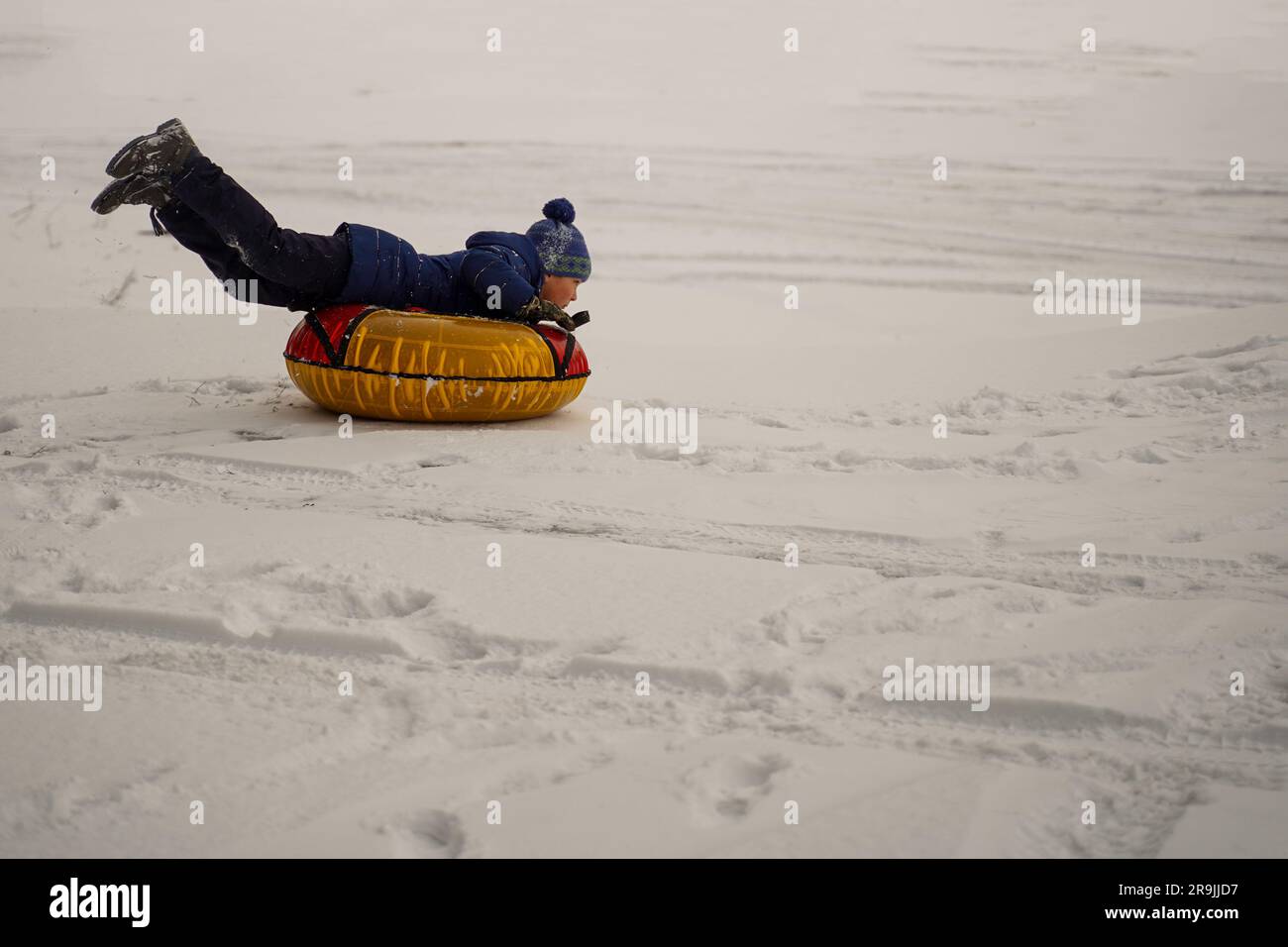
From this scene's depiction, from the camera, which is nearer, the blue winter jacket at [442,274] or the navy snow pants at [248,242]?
the navy snow pants at [248,242]

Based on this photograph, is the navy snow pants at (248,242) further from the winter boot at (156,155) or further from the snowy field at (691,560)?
the snowy field at (691,560)

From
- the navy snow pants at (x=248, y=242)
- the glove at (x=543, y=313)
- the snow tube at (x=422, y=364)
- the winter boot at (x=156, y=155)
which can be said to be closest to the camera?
the winter boot at (x=156, y=155)

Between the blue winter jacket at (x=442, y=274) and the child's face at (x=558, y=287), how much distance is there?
3.2 inches

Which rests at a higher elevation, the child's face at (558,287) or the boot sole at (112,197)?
the boot sole at (112,197)

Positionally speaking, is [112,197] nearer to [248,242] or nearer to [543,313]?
[248,242]

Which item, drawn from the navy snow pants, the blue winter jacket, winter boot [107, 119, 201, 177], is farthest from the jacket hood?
winter boot [107, 119, 201, 177]

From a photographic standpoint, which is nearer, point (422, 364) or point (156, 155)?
point (156, 155)

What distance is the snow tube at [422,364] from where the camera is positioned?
427 centimetres

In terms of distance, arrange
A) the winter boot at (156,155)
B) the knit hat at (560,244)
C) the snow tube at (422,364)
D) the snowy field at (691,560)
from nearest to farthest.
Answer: the snowy field at (691,560) → the winter boot at (156,155) → the snow tube at (422,364) → the knit hat at (560,244)

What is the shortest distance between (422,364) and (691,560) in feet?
5.27

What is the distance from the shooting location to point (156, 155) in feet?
12.9

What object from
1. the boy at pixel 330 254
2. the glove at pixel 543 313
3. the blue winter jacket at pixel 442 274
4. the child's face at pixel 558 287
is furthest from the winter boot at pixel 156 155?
the child's face at pixel 558 287

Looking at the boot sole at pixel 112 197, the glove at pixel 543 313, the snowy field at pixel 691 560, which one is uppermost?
the boot sole at pixel 112 197

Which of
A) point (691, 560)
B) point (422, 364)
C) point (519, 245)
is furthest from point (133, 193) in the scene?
point (691, 560)
